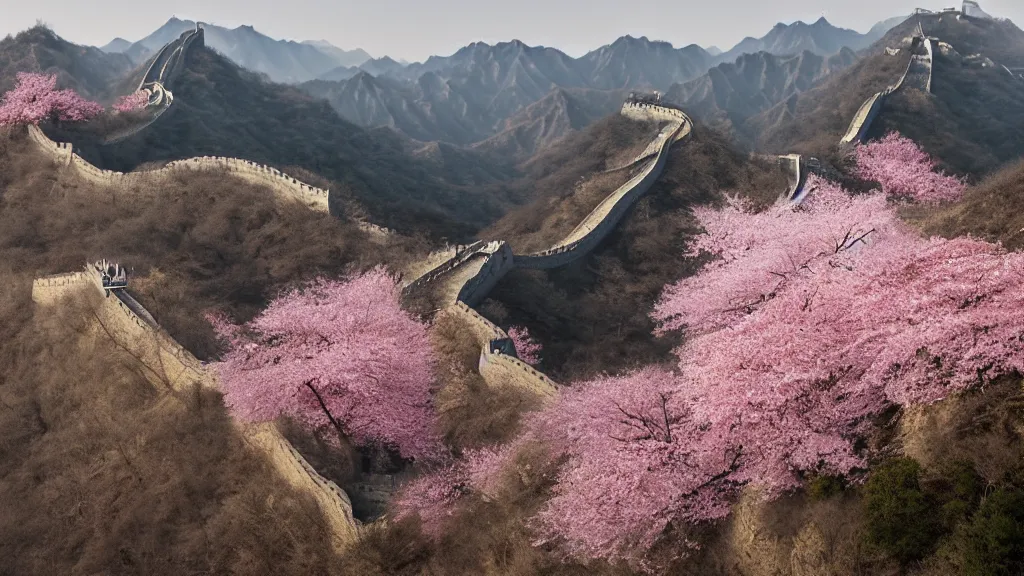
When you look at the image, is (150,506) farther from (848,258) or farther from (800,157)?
(800,157)

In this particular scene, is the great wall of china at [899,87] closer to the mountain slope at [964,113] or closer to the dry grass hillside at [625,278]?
the mountain slope at [964,113]

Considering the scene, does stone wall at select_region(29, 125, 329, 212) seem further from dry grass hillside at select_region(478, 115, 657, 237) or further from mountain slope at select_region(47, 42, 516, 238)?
dry grass hillside at select_region(478, 115, 657, 237)

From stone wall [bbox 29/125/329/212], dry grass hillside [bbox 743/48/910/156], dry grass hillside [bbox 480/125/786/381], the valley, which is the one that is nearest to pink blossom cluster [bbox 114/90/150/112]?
the valley

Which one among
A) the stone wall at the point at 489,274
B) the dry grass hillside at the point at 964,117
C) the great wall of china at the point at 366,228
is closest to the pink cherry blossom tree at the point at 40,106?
the great wall of china at the point at 366,228

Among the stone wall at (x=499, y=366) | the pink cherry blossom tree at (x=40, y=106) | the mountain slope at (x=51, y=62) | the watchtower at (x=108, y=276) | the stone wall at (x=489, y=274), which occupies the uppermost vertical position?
the mountain slope at (x=51, y=62)

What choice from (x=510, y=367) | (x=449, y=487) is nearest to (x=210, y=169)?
(x=510, y=367)

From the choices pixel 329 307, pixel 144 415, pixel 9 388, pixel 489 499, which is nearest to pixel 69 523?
pixel 144 415
